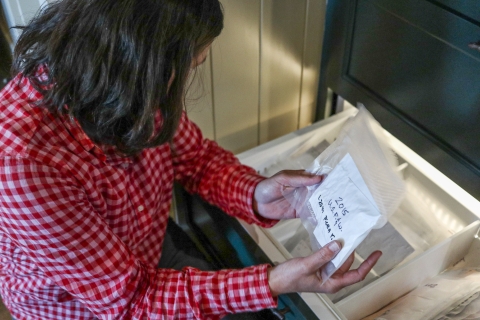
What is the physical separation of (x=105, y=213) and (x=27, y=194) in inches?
6.3

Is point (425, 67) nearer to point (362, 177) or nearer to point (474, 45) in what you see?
point (474, 45)

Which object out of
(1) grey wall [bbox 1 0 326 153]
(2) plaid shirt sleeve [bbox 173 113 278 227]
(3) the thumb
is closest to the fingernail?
(3) the thumb

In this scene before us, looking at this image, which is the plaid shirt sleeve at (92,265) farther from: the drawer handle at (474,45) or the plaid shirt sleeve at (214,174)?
the drawer handle at (474,45)

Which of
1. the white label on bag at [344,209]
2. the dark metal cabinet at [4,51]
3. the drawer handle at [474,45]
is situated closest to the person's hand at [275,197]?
the white label on bag at [344,209]

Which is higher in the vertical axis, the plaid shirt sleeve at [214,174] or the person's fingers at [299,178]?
the person's fingers at [299,178]

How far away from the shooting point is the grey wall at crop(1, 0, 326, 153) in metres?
1.03

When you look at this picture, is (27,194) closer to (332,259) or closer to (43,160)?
(43,160)

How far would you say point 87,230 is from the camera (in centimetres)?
70

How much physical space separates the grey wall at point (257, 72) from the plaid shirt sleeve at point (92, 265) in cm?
35

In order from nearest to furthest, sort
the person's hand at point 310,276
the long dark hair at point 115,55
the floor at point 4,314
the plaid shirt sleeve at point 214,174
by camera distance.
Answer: the long dark hair at point 115,55 → the person's hand at point 310,276 → the plaid shirt sleeve at point 214,174 → the floor at point 4,314

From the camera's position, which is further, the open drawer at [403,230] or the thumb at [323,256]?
the open drawer at [403,230]

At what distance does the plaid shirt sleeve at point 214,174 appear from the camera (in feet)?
3.04

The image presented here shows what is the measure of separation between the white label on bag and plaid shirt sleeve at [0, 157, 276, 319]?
0.45 ft

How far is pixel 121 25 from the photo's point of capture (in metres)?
0.59
